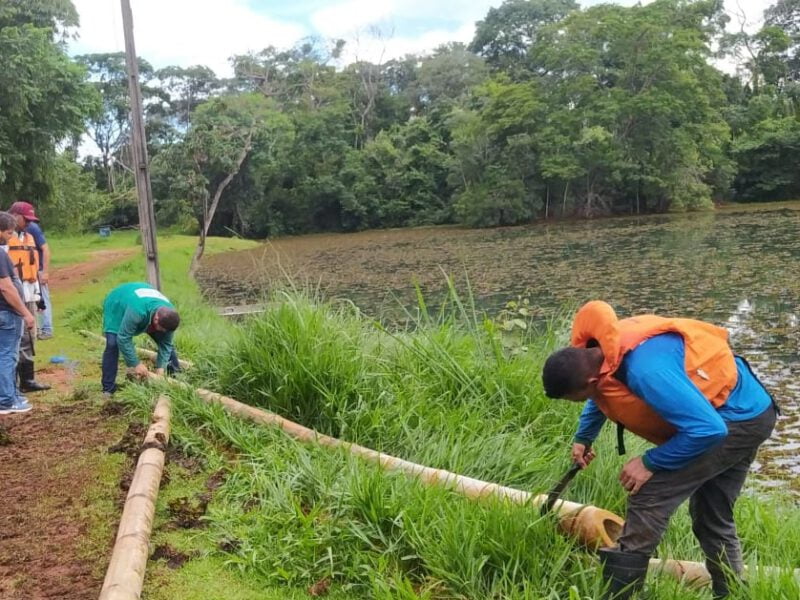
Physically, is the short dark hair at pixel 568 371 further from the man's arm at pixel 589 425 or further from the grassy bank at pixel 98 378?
the grassy bank at pixel 98 378

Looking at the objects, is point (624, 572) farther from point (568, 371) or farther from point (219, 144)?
point (219, 144)

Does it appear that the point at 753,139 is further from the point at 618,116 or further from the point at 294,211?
the point at 294,211

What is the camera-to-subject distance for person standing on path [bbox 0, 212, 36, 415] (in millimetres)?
6001

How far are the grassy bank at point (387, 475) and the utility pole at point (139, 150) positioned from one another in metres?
3.00

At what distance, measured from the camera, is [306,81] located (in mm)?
55625

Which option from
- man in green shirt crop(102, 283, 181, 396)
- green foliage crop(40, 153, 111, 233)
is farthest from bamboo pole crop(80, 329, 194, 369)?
green foliage crop(40, 153, 111, 233)

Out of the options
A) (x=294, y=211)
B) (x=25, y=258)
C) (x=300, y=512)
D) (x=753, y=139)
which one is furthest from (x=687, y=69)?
(x=300, y=512)

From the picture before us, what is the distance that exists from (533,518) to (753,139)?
155 ft

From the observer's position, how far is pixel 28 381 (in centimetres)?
720

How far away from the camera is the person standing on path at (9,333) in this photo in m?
6.00

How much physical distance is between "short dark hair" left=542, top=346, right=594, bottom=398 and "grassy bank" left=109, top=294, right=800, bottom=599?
33.0 inches

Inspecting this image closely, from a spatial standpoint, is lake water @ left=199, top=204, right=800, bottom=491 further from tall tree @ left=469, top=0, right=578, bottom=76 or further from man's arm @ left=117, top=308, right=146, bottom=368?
tall tree @ left=469, top=0, right=578, bottom=76

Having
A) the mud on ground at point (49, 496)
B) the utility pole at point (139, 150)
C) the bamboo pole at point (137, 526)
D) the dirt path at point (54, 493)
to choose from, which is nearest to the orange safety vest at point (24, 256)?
the utility pole at point (139, 150)

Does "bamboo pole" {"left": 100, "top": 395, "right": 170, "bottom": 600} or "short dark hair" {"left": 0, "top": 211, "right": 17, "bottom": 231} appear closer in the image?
"bamboo pole" {"left": 100, "top": 395, "right": 170, "bottom": 600}
